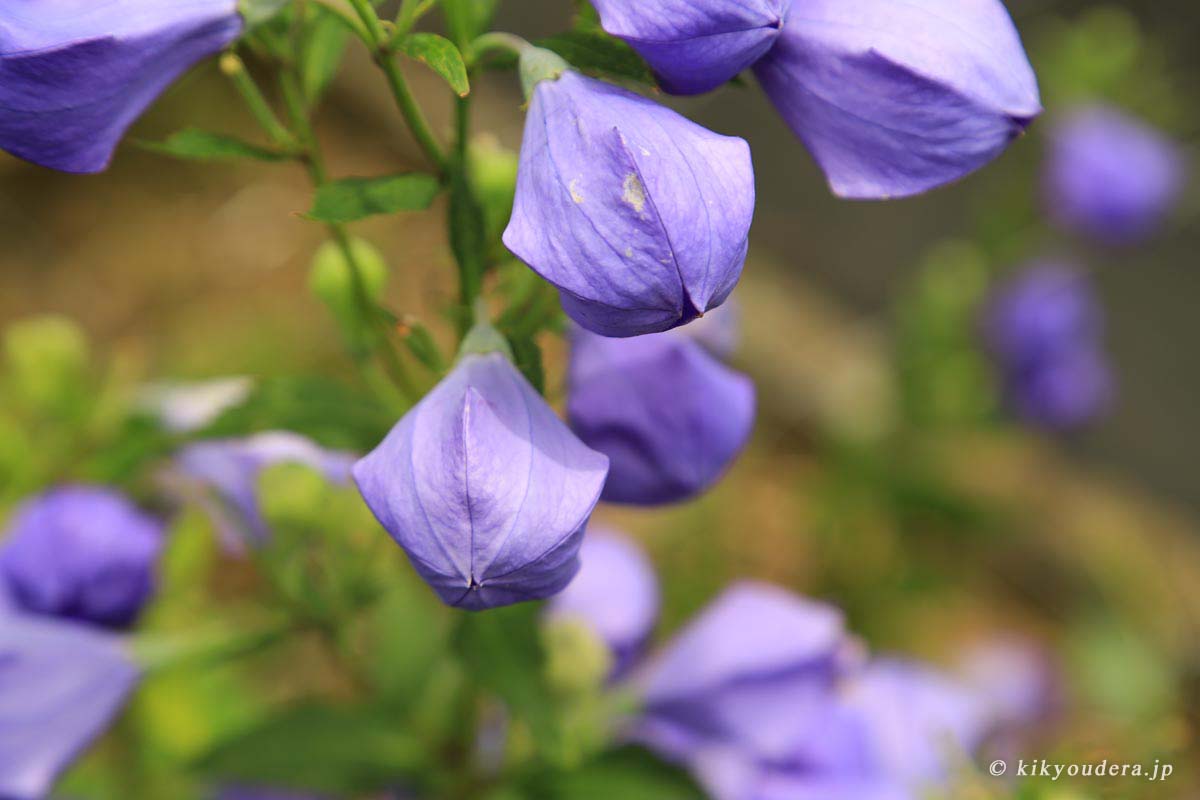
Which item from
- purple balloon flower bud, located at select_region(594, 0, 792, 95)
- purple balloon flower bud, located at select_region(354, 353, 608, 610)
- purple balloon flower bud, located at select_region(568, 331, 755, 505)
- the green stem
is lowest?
purple balloon flower bud, located at select_region(568, 331, 755, 505)

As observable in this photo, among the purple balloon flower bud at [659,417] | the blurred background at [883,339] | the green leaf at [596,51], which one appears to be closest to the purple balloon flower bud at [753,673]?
the purple balloon flower bud at [659,417]

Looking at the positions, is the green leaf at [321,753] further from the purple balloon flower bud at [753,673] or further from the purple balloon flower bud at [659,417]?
the purple balloon flower bud at [659,417]

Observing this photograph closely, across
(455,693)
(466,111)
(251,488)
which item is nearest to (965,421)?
(455,693)

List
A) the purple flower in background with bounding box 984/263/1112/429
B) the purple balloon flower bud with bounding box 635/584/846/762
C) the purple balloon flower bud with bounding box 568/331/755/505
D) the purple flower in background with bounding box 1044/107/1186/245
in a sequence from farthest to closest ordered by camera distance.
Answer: the purple flower in background with bounding box 984/263/1112/429 < the purple flower in background with bounding box 1044/107/1186/245 < the purple balloon flower bud with bounding box 635/584/846/762 < the purple balloon flower bud with bounding box 568/331/755/505

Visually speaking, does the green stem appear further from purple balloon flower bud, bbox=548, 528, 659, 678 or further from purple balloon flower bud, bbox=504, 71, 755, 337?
purple balloon flower bud, bbox=548, 528, 659, 678

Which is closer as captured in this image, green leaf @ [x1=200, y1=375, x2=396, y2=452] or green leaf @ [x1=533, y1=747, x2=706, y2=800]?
green leaf @ [x1=200, y1=375, x2=396, y2=452]

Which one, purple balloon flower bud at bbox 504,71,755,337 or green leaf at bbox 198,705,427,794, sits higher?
purple balloon flower bud at bbox 504,71,755,337

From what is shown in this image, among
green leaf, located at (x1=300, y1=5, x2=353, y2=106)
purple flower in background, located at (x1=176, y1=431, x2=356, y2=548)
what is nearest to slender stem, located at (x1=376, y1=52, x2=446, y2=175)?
green leaf, located at (x1=300, y1=5, x2=353, y2=106)

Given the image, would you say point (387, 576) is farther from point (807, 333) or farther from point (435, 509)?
point (807, 333)
